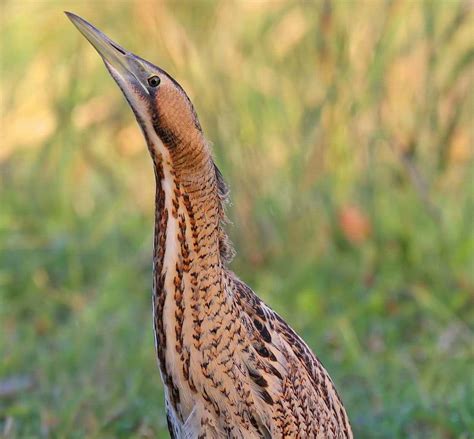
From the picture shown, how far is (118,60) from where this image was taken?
2908mm

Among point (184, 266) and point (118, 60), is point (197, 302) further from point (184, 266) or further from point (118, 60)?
point (118, 60)

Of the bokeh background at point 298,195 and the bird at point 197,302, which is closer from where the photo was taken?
the bird at point 197,302

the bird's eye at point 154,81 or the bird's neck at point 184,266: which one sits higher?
the bird's eye at point 154,81

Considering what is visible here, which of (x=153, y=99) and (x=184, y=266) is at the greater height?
(x=153, y=99)

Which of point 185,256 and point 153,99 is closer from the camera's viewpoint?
point 153,99

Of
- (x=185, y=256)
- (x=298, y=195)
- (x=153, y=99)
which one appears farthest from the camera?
(x=298, y=195)

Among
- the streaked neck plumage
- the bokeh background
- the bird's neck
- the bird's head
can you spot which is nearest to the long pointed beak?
the bird's head

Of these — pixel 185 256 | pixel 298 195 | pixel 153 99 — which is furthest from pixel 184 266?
pixel 298 195

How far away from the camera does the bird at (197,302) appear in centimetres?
288

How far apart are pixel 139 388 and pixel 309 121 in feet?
5.70

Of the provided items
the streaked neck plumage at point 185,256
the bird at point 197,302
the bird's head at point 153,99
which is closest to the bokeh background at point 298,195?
the bird at point 197,302

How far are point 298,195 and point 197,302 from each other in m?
2.76

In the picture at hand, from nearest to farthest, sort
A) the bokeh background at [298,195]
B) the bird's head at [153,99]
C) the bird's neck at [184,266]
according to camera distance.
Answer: the bird's head at [153,99], the bird's neck at [184,266], the bokeh background at [298,195]

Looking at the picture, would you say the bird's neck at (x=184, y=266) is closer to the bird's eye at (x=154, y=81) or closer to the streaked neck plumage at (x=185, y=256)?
the streaked neck plumage at (x=185, y=256)
